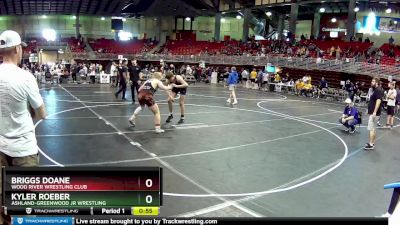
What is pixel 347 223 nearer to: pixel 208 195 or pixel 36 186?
pixel 36 186

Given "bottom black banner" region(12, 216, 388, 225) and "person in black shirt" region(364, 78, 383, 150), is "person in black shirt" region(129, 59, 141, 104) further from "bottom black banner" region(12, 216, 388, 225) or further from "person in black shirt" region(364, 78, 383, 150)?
"bottom black banner" region(12, 216, 388, 225)

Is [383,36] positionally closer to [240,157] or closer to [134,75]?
[134,75]

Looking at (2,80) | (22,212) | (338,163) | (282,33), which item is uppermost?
(282,33)

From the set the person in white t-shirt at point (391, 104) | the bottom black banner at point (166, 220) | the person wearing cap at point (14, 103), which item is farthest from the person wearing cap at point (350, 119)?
the bottom black banner at point (166, 220)

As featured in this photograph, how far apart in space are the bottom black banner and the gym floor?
383cm

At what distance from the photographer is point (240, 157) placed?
983cm

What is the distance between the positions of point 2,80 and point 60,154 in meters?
6.30

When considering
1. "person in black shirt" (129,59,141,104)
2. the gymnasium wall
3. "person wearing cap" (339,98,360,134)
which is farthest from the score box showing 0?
the gymnasium wall

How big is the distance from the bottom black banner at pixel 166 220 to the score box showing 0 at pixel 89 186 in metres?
0.10

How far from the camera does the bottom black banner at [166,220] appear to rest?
209 cm

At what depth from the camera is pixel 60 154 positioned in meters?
9.33

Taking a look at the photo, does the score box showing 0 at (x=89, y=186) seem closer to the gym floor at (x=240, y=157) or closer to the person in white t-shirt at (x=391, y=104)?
the gym floor at (x=240, y=157)

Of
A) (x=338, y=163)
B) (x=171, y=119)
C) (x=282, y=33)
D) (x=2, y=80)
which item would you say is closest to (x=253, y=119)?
(x=171, y=119)

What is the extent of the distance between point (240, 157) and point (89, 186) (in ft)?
25.1
